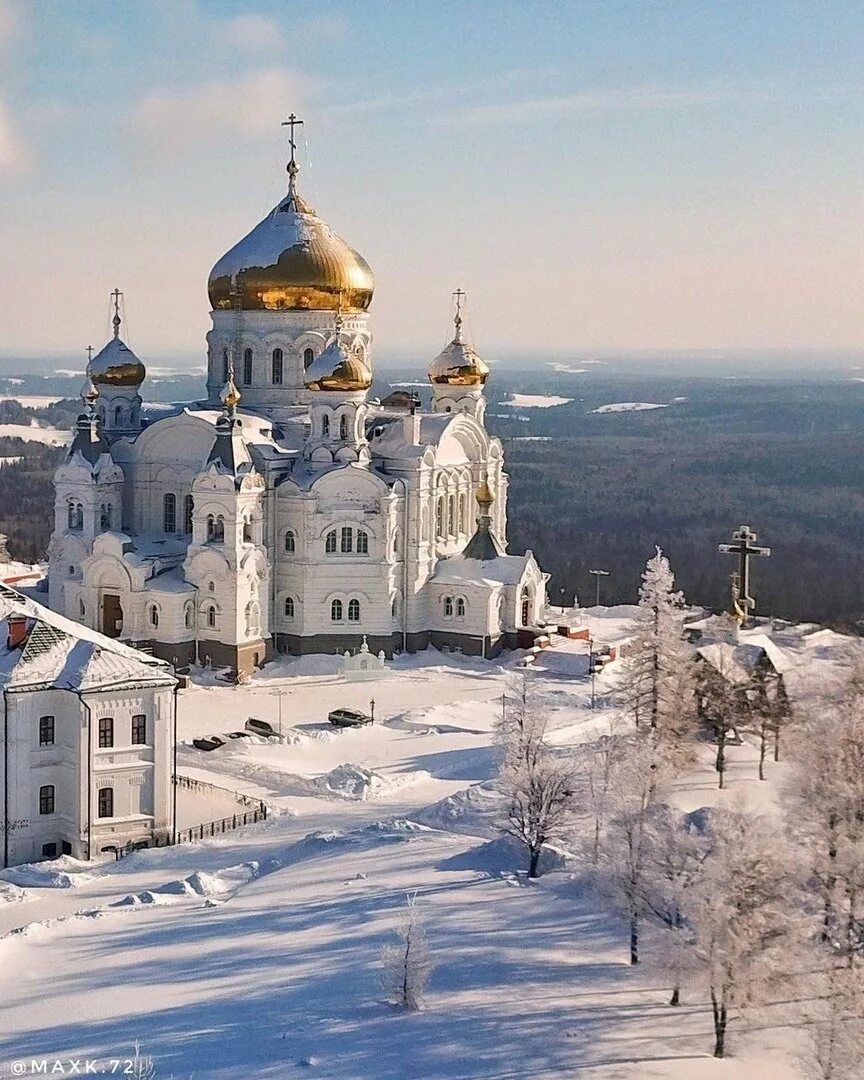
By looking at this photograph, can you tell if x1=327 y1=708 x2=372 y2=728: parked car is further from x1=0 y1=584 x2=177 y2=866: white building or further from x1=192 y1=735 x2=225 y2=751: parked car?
x1=0 y1=584 x2=177 y2=866: white building

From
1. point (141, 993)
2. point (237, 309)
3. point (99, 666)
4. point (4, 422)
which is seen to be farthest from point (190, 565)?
point (4, 422)

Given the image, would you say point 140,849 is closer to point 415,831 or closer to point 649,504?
point 415,831

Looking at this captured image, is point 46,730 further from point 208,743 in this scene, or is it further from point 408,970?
point 408,970

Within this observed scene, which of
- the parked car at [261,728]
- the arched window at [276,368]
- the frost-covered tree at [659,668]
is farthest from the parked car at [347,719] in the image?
the arched window at [276,368]

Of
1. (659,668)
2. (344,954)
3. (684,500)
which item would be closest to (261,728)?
(659,668)

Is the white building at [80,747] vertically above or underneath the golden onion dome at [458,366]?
underneath

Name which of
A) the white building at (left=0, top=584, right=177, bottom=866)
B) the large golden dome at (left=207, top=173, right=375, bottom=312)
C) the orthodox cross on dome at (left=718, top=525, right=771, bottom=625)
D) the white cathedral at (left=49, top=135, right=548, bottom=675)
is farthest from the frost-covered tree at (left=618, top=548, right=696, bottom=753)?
the large golden dome at (left=207, top=173, right=375, bottom=312)

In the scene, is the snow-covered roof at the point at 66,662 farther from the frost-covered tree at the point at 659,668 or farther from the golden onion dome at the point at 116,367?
the golden onion dome at the point at 116,367
